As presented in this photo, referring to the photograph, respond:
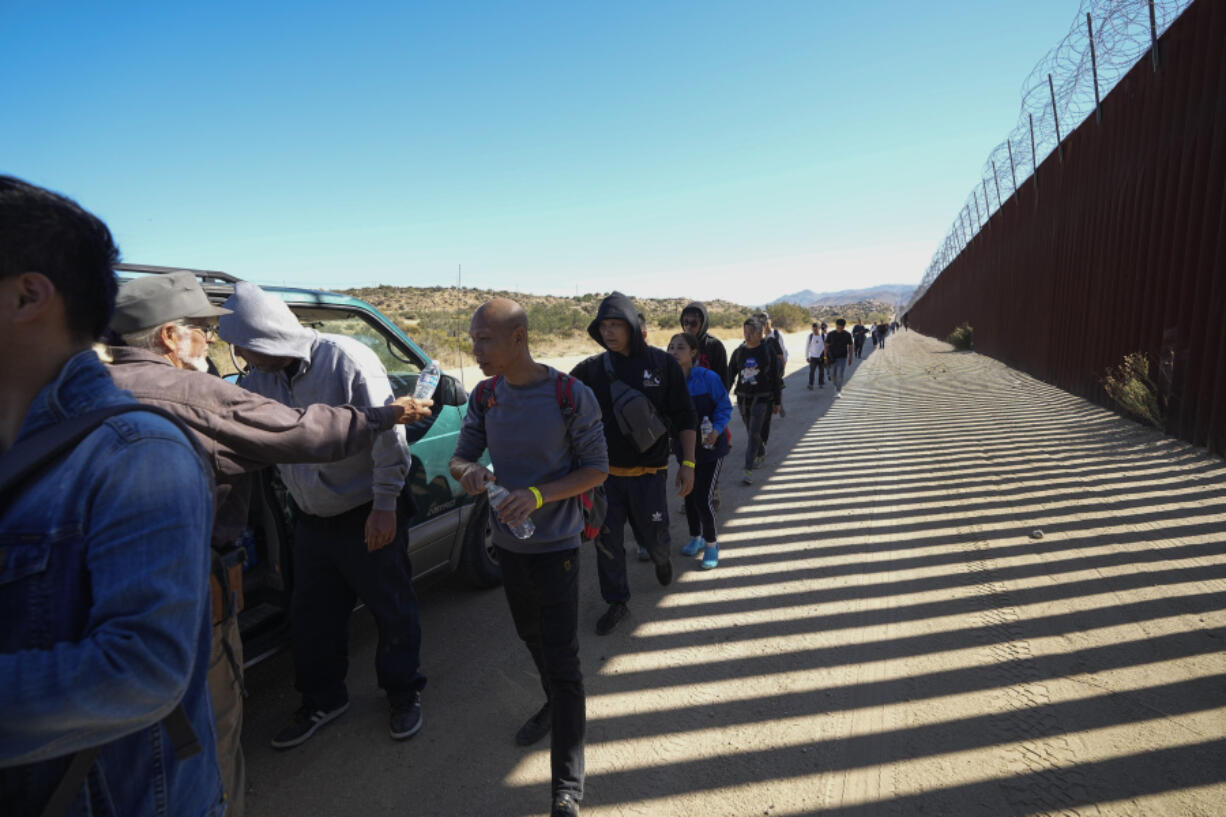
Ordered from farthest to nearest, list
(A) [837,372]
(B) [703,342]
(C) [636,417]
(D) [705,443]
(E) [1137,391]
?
(A) [837,372], (E) [1137,391], (B) [703,342], (D) [705,443], (C) [636,417]

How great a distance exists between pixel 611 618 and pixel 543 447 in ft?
5.88

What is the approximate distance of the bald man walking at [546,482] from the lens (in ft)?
7.58

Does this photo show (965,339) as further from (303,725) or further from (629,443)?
(303,725)

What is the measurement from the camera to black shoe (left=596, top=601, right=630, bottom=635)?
3.71 m

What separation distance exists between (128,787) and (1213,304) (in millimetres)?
8846

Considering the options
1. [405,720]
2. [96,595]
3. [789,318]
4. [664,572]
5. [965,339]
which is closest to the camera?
[96,595]

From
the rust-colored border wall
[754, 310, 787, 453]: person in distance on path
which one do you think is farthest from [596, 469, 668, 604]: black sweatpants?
the rust-colored border wall

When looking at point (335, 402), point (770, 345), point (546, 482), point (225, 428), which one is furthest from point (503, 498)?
point (770, 345)

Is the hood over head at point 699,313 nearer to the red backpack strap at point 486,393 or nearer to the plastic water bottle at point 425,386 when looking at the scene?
the red backpack strap at point 486,393

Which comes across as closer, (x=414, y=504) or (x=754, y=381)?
(x=414, y=504)

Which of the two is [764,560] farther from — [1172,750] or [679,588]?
[1172,750]

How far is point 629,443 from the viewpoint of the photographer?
3.65 m

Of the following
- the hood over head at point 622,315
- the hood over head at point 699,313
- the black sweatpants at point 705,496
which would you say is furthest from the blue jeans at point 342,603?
the hood over head at point 699,313

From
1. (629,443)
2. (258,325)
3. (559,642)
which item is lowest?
(559,642)
